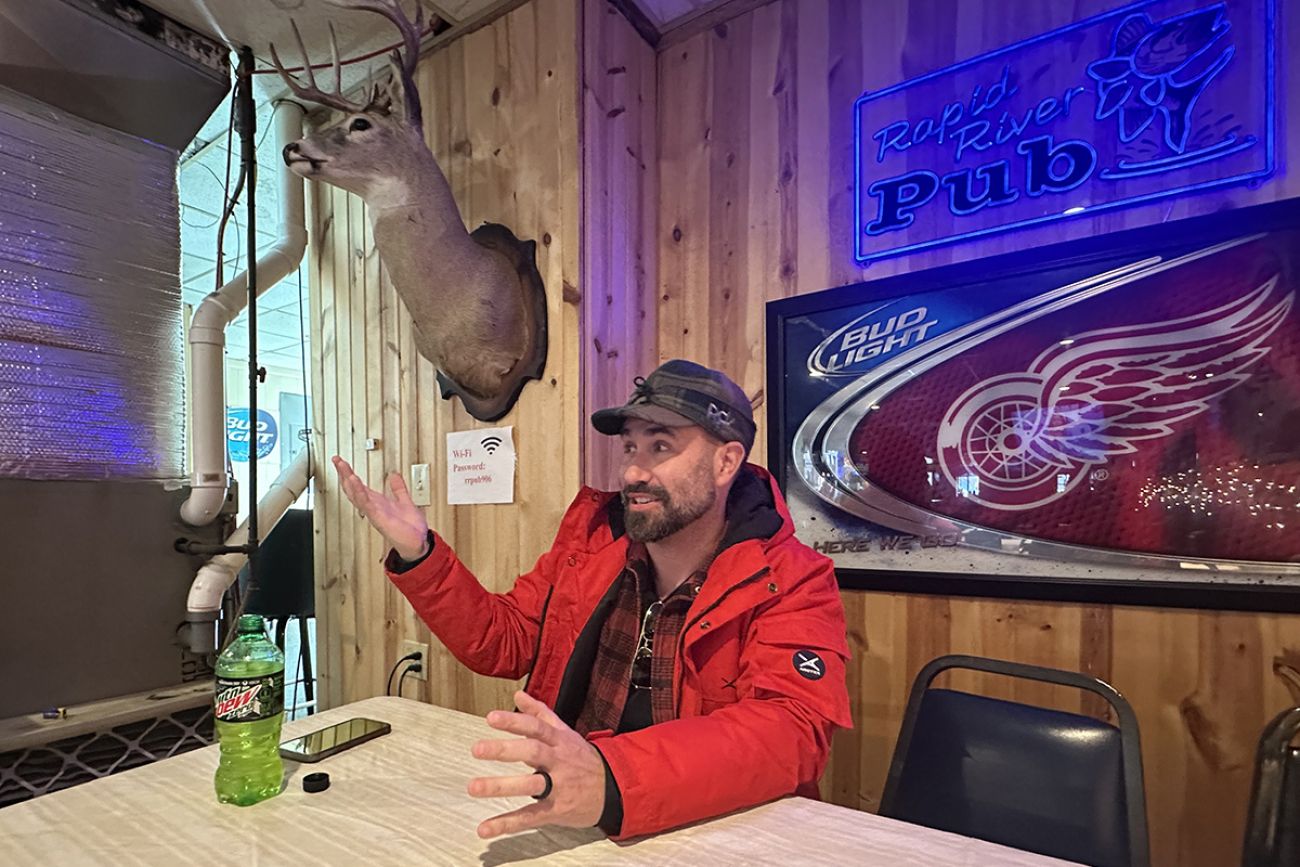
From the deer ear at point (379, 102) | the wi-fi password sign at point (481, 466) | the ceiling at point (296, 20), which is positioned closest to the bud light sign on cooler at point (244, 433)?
the ceiling at point (296, 20)

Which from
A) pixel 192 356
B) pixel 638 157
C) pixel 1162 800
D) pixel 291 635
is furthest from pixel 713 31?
pixel 291 635

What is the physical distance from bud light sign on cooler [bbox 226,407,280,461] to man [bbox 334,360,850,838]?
18.4 feet

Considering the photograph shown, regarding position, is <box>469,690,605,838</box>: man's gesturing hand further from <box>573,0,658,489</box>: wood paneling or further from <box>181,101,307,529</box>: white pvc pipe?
<box>181,101,307,529</box>: white pvc pipe

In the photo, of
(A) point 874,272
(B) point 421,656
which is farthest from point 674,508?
(B) point 421,656

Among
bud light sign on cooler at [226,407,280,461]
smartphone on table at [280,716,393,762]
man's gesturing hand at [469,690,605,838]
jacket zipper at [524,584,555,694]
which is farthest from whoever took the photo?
bud light sign on cooler at [226,407,280,461]

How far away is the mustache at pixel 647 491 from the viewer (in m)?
1.42

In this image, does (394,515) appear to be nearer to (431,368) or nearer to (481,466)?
(481,466)

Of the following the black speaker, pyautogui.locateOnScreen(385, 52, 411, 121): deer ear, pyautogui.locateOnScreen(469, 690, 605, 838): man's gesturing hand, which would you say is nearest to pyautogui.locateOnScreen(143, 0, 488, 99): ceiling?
pyautogui.locateOnScreen(385, 52, 411, 121): deer ear

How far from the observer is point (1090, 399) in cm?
158

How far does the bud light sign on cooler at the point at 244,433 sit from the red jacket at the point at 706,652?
5596mm

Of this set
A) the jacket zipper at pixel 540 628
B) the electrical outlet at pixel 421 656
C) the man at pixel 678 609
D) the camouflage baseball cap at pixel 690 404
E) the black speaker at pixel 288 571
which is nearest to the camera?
the man at pixel 678 609

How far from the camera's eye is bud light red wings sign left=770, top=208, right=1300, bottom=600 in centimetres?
142

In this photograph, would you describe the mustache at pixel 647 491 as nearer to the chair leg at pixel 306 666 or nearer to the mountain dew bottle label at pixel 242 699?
the mountain dew bottle label at pixel 242 699

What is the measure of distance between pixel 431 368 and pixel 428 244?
535mm
